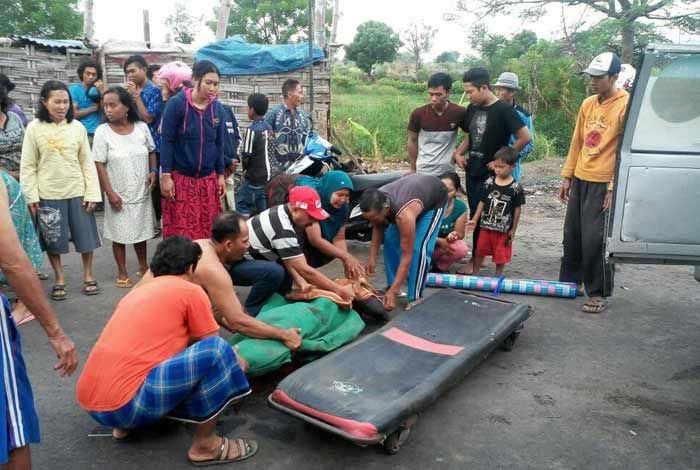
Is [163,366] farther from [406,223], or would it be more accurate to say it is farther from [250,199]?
[250,199]

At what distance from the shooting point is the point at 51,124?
4.59 meters

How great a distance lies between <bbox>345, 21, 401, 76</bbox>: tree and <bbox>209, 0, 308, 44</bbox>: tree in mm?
7757

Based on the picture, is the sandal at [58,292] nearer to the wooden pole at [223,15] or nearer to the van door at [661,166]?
the van door at [661,166]

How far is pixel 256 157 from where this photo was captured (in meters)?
5.95

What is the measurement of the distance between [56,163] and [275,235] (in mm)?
2011

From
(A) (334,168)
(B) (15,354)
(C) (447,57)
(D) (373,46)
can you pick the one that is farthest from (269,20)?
(C) (447,57)

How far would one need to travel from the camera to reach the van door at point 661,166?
3.47 m

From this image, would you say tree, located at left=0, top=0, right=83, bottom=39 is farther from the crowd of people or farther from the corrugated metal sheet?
the crowd of people

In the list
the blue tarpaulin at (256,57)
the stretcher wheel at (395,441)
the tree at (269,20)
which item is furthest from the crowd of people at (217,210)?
the tree at (269,20)

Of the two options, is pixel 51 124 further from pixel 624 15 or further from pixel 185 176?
pixel 624 15

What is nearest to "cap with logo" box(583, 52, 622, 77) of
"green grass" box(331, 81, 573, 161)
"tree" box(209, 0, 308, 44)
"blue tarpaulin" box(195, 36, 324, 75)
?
"blue tarpaulin" box(195, 36, 324, 75)

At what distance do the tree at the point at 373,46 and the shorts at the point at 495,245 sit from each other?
3603cm

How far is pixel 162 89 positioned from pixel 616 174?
172 inches

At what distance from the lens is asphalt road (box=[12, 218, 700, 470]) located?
2756mm
